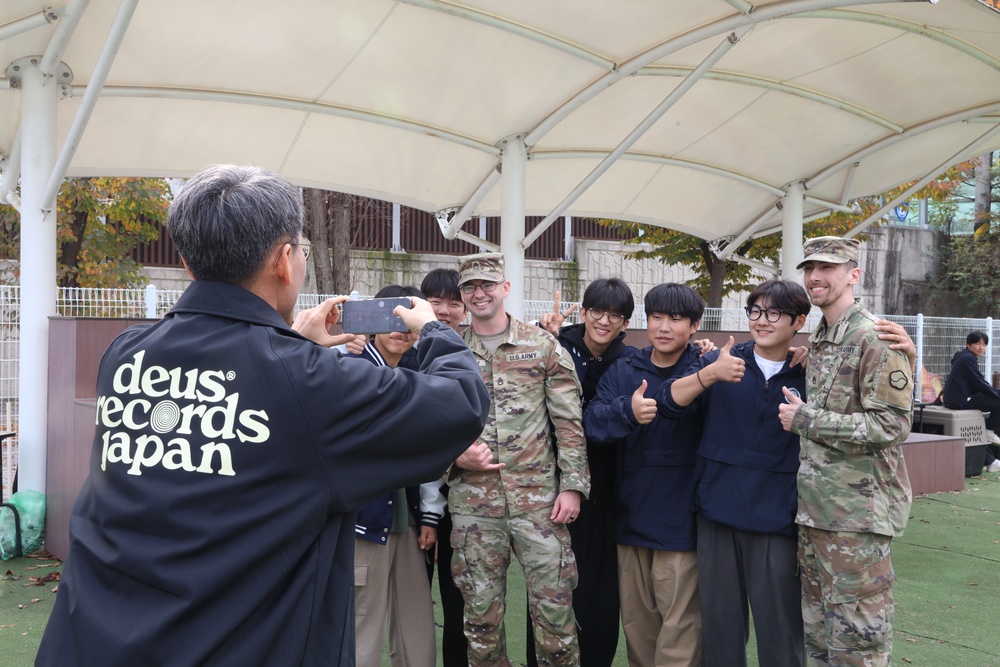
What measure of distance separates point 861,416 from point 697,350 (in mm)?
882

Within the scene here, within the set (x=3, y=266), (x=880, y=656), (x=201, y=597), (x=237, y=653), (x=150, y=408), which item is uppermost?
(x=3, y=266)

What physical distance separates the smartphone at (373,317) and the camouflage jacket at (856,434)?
5.91 ft

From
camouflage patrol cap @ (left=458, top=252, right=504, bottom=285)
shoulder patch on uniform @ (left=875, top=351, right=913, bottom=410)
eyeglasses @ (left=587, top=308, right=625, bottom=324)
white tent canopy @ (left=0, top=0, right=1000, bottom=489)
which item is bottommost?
shoulder patch on uniform @ (left=875, top=351, right=913, bottom=410)

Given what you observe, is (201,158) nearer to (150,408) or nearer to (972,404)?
(150,408)

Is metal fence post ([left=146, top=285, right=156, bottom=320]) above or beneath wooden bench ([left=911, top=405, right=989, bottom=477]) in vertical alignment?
above

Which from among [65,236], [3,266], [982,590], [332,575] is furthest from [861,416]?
[3,266]

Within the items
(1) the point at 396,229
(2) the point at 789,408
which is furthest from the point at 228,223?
(1) the point at 396,229

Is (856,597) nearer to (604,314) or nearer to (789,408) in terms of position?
(789,408)

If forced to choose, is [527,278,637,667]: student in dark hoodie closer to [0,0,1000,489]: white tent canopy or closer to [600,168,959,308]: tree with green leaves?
[0,0,1000,489]: white tent canopy

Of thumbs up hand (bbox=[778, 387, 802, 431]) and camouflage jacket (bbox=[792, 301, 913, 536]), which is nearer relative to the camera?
camouflage jacket (bbox=[792, 301, 913, 536])

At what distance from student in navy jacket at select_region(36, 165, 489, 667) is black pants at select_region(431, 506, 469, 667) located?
2302 mm

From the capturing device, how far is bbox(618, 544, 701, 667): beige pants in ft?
11.9

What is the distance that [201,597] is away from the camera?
148cm

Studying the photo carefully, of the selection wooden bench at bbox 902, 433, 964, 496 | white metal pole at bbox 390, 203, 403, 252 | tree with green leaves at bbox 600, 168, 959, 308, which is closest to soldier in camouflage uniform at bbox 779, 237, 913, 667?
wooden bench at bbox 902, 433, 964, 496
